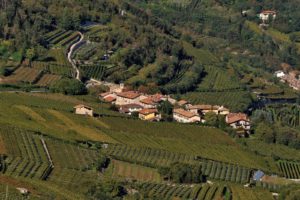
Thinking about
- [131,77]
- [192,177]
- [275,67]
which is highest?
[192,177]

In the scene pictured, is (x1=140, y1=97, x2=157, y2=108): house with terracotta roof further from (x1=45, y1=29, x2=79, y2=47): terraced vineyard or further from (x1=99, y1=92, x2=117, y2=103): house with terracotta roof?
(x1=45, y1=29, x2=79, y2=47): terraced vineyard

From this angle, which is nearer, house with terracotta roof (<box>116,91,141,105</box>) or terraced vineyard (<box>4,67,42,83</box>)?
house with terracotta roof (<box>116,91,141,105</box>)

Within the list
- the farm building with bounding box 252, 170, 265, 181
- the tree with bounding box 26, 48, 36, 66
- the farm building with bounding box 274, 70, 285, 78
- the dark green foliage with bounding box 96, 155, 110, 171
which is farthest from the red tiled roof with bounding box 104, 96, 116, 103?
the farm building with bounding box 274, 70, 285, 78

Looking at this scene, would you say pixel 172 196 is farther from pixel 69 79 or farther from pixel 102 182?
pixel 69 79

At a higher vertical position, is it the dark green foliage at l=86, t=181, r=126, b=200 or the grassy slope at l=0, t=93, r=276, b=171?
the dark green foliage at l=86, t=181, r=126, b=200

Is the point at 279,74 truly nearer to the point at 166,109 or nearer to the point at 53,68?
the point at 53,68

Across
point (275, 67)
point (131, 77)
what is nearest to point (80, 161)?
point (131, 77)

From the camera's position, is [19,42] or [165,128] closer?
[165,128]
